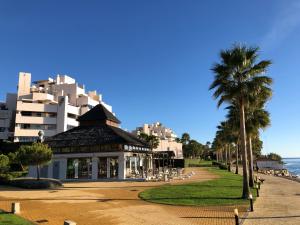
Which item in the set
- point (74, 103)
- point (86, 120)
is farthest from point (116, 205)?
point (74, 103)

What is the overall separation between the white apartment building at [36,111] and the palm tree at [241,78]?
191ft

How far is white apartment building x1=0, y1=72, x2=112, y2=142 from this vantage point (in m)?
71.8

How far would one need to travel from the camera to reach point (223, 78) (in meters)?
21.2

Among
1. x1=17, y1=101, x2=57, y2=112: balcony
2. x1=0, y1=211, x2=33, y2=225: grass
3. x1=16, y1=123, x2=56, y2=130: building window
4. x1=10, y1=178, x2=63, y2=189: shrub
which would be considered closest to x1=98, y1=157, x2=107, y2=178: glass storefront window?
x1=10, y1=178, x2=63, y2=189: shrub

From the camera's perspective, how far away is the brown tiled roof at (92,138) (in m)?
35.7

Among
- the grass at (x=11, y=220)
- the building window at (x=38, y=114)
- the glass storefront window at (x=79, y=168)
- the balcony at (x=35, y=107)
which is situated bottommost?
the grass at (x=11, y=220)

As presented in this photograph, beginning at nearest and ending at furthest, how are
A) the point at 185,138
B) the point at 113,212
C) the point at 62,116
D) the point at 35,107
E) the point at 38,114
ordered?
the point at 113,212 < the point at 35,107 < the point at 62,116 < the point at 38,114 < the point at 185,138

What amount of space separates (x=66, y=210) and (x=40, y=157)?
12.0 metres

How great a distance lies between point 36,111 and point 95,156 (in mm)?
43302

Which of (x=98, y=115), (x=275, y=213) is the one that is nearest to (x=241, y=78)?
(x=275, y=213)

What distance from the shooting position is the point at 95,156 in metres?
36.0

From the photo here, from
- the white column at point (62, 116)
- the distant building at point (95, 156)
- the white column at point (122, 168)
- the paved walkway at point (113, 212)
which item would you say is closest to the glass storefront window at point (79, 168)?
the distant building at point (95, 156)

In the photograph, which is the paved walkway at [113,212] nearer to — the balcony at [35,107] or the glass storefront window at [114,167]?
the glass storefront window at [114,167]

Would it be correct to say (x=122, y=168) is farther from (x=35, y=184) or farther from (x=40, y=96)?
(x=40, y=96)
